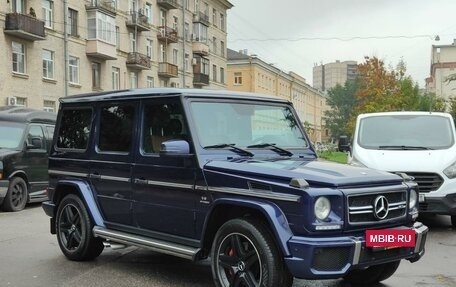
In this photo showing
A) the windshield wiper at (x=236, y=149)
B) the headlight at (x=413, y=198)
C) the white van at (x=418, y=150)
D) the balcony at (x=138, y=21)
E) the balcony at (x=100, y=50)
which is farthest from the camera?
the balcony at (x=138, y=21)

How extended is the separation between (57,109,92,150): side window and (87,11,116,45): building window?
33626 mm

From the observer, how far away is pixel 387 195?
5145mm

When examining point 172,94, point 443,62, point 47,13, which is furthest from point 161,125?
point 443,62

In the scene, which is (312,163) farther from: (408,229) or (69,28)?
(69,28)

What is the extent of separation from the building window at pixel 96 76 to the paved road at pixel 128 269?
33214mm

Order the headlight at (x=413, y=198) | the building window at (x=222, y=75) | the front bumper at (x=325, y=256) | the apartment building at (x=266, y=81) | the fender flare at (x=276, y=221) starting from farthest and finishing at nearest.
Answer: the apartment building at (x=266, y=81)
the building window at (x=222, y=75)
the headlight at (x=413, y=198)
the fender flare at (x=276, y=221)
the front bumper at (x=325, y=256)

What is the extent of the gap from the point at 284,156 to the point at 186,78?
52466mm

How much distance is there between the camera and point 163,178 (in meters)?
5.91

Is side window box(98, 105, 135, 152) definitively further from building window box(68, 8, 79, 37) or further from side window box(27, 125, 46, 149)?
building window box(68, 8, 79, 37)

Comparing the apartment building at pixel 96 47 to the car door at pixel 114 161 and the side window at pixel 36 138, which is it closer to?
the side window at pixel 36 138

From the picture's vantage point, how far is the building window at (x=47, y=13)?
35656 mm

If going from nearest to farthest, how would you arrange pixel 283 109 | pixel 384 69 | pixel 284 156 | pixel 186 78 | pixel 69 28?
pixel 284 156 < pixel 283 109 < pixel 69 28 < pixel 384 69 < pixel 186 78

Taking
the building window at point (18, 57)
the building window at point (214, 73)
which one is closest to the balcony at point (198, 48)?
the building window at point (214, 73)

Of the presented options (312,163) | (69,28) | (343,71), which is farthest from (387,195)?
(343,71)
